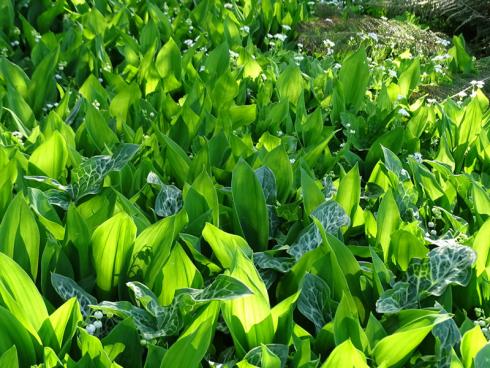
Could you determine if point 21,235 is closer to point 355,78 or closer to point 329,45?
point 355,78

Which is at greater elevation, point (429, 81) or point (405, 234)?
point (405, 234)

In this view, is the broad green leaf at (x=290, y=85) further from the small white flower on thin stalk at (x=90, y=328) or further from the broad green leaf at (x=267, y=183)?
the small white flower on thin stalk at (x=90, y=328)

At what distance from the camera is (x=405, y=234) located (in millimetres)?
2057

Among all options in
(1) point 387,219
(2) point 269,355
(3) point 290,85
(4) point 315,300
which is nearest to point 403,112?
(3) point 290,85

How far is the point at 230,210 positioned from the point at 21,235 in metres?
0.65

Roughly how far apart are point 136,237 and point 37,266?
0.95ft

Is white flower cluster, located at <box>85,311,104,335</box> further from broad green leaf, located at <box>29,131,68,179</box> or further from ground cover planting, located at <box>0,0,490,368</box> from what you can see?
broad green leaf, located at <box>29,131,68,179</box>

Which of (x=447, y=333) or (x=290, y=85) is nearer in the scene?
(x=447, y=333)

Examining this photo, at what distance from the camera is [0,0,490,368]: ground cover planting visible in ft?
5.74

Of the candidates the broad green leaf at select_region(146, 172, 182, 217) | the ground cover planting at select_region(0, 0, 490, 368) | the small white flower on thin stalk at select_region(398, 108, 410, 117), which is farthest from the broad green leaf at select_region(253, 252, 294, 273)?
the small white flower on thin stalk at select_region(398, 108, 410, 117)

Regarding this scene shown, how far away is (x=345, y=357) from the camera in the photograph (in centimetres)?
159

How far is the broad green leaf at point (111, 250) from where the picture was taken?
1.94 metres

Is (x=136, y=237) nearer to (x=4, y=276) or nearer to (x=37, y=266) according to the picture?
(x=37, y=266)

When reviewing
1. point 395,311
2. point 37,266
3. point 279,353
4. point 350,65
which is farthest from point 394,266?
point 350,65
